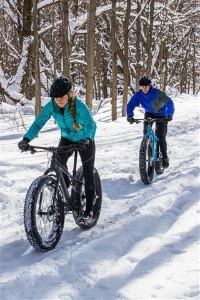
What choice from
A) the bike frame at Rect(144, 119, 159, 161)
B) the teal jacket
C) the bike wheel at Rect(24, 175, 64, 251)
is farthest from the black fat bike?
the bike frame at Rect(144, 119, 159, 161)

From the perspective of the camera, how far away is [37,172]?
8477 mm

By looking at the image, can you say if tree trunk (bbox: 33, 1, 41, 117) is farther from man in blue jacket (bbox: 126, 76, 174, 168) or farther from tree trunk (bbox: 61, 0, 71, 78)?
man in blue jacket (bbox: 126, 76, 174, 168)

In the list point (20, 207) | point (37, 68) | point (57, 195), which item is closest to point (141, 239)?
point (57, 195)

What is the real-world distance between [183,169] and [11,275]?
4.96 meters

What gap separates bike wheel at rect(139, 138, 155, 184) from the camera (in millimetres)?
7746

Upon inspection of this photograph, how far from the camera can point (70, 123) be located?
17.2 ft

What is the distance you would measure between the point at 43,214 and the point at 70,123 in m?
1.20

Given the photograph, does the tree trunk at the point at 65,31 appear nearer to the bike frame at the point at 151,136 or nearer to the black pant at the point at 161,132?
the black pant at the point at 161,132

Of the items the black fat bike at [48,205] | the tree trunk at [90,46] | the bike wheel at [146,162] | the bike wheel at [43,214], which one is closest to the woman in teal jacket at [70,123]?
the black fat bike at [48,205]

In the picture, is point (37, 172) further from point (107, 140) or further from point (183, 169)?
point (107, 140)

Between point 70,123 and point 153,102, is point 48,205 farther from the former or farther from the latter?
point 153,102

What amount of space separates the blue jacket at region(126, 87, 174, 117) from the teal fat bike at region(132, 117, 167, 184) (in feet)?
0.67

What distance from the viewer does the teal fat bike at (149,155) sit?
25.6ft

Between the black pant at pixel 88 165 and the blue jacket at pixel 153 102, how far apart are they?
307cm
